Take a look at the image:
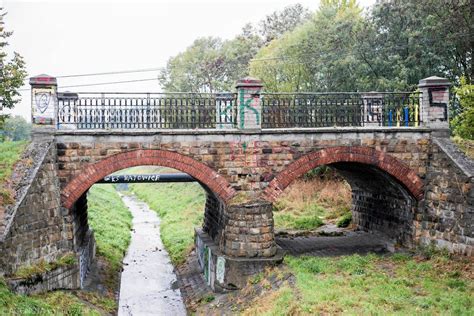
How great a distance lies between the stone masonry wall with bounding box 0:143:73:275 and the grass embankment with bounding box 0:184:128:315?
1.88ft

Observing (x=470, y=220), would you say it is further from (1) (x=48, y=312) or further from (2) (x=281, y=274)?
(1) (x=48, y=312)

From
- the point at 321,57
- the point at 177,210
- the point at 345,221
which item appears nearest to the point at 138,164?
the point at 345,221

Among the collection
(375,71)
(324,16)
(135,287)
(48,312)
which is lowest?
(135,287)

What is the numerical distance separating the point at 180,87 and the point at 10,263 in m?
38.8

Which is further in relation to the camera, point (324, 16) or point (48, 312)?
point (324, 16)

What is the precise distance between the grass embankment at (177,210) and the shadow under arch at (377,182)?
306 inches

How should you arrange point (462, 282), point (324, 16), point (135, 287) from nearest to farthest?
point (462, 282), point (135, 287), point (324, 16)

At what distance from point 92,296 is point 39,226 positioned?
9.42 feet

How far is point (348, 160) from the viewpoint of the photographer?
15258 millimetres

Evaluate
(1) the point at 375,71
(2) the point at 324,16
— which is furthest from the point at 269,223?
(2) the point at 324,16

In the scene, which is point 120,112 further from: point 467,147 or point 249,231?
point 467,147

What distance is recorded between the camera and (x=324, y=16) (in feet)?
102

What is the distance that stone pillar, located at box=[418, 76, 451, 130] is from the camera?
15766mm

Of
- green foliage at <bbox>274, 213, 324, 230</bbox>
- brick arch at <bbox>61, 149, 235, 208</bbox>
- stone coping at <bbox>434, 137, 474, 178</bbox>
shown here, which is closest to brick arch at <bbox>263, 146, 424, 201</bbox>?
stone coping at <bbox>434, 137, 474, 178</bbox>
